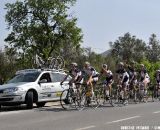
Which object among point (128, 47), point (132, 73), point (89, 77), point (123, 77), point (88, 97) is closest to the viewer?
point (89, 77)

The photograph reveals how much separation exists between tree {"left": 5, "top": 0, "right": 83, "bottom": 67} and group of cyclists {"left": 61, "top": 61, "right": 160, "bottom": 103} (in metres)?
32.3

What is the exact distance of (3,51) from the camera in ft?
228

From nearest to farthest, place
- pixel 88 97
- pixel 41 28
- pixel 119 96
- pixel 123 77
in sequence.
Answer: pixel 88 97 → pixel 119 96 → pixel 123 77 → pixel 41 28

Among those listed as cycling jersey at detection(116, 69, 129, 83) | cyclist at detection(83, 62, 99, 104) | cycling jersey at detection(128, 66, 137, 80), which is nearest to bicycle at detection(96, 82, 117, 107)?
cyclist at detection(83, 62, 99, 104)

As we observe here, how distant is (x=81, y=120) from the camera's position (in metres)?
15.4

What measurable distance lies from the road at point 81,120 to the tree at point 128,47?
301 ft

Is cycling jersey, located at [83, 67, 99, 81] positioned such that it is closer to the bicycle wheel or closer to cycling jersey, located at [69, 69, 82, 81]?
cycling jersey, located at [69, 69, 82, 81]

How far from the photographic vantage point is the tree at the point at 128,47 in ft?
362

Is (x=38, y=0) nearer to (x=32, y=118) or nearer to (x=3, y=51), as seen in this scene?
(x=3, y=51)

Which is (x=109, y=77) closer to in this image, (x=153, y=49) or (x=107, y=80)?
(x=107, y=80)

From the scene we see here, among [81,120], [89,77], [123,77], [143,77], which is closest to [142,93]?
[143,77]

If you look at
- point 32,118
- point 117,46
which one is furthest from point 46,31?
point 117,46

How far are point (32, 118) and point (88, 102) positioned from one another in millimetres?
4604

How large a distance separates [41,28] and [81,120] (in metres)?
43.1
